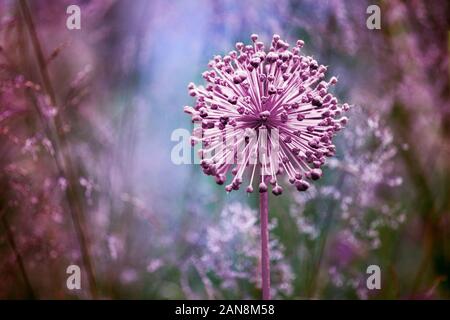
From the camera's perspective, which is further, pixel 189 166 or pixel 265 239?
pixel 189 166

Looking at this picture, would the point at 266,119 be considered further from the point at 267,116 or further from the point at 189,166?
the point at 189,166

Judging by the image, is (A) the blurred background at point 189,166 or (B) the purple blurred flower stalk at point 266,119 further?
(A) the blurred background at point 189,166

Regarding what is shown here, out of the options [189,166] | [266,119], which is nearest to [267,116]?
[266,119]

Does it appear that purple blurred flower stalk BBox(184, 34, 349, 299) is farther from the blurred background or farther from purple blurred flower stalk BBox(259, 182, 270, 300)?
the blurred background

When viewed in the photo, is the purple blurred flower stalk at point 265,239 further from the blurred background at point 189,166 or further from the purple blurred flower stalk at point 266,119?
the blurred background at point 189,166

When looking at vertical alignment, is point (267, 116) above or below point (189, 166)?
above

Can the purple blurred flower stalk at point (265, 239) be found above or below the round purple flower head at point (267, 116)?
below

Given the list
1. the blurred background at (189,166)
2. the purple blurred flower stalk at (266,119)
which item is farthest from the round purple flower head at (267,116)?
the blurred background at (189,166)

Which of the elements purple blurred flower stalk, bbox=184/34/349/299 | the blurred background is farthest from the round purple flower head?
the blurred background
